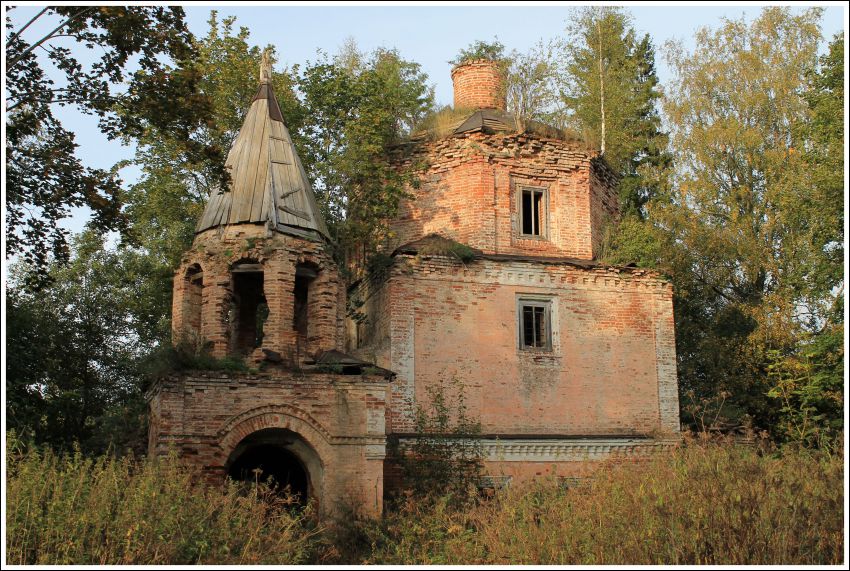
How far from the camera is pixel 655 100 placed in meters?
30.5

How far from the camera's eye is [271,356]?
14.8 m

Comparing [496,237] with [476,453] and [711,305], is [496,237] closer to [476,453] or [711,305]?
[476,453]

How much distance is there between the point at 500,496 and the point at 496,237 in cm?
777

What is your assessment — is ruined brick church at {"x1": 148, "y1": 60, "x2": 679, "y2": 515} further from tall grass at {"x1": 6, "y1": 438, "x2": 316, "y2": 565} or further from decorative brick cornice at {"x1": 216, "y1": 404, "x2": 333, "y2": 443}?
tall grass at {"x1": 6, "y1": 438, "x2": 316, "y2": 565}

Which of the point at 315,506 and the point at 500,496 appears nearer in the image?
the point at 500,496

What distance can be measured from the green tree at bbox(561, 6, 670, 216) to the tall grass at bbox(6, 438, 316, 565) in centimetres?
1870

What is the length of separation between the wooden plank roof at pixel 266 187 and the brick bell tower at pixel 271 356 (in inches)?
1.0

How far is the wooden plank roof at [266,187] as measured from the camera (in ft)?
52.5

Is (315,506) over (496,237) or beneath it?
beneath

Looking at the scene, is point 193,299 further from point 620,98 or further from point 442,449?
point 620,98

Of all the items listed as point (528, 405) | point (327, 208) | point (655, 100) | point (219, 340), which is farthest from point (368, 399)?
point (655, 100)

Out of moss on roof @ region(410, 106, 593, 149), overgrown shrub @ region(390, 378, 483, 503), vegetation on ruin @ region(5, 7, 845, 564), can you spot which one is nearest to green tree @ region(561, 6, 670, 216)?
vegetation on ruin @ region(5, 7, 845, 564)

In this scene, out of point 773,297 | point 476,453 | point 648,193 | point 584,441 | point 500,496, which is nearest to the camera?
point 500,496

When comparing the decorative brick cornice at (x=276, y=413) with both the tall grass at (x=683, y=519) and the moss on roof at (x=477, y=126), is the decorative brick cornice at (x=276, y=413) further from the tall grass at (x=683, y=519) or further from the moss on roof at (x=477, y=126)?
the moss on roof at (x=477, y=126)
